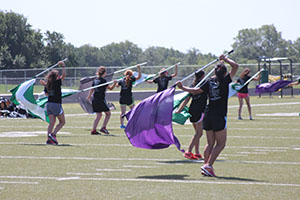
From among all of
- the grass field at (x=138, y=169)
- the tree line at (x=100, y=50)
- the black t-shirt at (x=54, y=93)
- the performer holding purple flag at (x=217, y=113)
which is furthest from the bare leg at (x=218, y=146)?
the tree line at (x=100, y=50)

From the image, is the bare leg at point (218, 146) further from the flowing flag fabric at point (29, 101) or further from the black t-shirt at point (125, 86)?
the black t-shirt at point (125, 86)

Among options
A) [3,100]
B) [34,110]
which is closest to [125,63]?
A: [3,100]

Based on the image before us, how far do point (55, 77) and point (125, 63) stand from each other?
128 meters

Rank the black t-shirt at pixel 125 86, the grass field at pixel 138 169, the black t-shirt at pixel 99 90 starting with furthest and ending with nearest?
the black t-shirt at pixel 125 86 → the black t-shirt at pixel 99 90 → the grass field at pixel 138 169

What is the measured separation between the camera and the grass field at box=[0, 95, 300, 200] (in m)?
8.55

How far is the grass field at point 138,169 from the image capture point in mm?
8555

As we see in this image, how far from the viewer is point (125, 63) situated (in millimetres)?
142500

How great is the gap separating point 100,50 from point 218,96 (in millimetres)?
142998

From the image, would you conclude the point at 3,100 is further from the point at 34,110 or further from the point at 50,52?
the point at 50,52

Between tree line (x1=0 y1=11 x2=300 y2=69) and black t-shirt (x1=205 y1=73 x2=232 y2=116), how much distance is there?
207 ft

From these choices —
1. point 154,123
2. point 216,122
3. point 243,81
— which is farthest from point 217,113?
point 243,81

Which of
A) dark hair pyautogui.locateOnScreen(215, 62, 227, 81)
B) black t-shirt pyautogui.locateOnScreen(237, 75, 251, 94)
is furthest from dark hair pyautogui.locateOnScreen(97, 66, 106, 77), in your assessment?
dark hair pyautogui.locateOnScreen(215, 62, 227, 81)

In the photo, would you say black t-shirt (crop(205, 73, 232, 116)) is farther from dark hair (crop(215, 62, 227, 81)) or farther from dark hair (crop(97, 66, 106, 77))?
dark hair (crop(97, 66, 106, 77))

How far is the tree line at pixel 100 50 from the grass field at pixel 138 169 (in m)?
58.3
